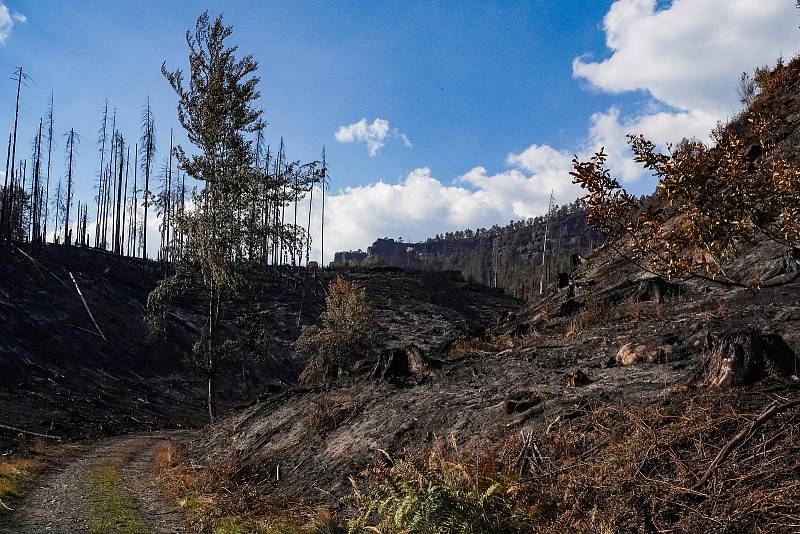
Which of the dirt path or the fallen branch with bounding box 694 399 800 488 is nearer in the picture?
the fallen branch with bounding box 694 399 800 488

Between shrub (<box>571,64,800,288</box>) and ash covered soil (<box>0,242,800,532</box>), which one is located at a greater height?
shrub (<box>571,64,800,288</box>)

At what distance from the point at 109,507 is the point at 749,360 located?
9.95m

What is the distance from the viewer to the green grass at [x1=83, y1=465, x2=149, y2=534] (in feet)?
26.8

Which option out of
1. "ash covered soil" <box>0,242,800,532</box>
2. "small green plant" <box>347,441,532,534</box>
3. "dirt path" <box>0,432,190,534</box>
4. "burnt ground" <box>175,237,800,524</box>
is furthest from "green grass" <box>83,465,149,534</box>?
"small green plant" <box>347,441,532,534</box>

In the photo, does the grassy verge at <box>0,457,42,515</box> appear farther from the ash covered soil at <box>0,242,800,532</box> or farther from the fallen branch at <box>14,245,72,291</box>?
the fallen branch at <box>14,245,72,291</box>

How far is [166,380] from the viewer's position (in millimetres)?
37625

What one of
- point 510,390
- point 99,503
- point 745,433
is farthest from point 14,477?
point 745,433

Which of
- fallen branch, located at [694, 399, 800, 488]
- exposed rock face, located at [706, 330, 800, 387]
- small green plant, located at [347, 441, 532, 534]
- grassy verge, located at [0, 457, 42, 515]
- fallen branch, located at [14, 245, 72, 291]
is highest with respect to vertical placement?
fallen branch, located at [14, 245, 72, 291]

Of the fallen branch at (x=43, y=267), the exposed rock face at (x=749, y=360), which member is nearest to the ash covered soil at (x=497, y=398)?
the exposed rock face at (x=749, y=360)

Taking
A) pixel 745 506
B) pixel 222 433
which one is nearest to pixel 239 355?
pixel 222 433

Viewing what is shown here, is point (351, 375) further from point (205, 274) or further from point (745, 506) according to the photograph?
point (745, 506)

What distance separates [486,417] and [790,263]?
7.21 meters

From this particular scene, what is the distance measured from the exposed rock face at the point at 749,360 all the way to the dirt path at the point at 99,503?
24.9 ft

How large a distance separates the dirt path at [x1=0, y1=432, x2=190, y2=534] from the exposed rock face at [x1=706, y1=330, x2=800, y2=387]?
7589mm
